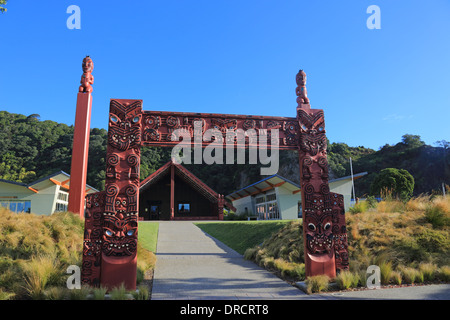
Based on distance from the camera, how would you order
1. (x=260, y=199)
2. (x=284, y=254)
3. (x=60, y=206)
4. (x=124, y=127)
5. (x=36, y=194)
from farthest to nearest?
(x=260, y=199) < (x=60, y=206) < (x=36, y=194) < (x=284, y=254) < (x=124, y=127)

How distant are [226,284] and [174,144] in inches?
134

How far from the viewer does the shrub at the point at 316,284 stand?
5922 mm

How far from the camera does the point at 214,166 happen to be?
208 ft

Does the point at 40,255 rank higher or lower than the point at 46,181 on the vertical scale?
lower

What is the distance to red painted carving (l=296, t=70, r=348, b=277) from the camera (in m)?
6.63

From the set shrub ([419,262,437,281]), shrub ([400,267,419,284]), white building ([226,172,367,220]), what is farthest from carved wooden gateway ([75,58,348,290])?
white building ([226,172,367,220])

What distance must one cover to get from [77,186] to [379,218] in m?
10.6

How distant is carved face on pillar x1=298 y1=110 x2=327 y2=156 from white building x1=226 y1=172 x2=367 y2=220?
18672 mm

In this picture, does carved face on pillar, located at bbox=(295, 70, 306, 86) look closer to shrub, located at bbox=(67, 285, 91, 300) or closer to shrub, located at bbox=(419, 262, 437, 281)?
shrub, located at bbox=(419, 262, 437, 281)

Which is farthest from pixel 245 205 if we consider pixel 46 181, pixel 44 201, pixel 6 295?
pixel 6 295

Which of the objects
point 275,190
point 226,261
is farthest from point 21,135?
point 226,261

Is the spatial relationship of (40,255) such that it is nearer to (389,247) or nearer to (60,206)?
(389,247)

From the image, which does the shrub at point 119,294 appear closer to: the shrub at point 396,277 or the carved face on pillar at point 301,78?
the shrub at point 396,277
